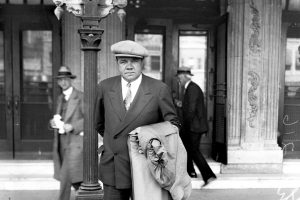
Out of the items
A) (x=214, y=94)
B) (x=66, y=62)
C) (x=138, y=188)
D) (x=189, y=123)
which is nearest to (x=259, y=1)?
(x=214, y=94)

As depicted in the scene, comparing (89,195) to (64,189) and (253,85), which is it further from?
(253,85)

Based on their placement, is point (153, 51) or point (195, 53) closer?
point (153, 51)

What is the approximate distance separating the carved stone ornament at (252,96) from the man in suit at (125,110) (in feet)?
14.4

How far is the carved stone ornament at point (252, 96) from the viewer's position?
7992 mm

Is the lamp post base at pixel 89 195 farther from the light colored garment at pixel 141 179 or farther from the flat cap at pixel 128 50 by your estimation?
the flat cap at pixel 128 50

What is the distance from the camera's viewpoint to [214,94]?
8.83 m

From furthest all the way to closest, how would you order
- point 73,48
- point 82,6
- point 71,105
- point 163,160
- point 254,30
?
point 254,30, point 73,48, point 71,105, point 82,6, point 163,160

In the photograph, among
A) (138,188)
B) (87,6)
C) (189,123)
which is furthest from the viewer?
(189,123)

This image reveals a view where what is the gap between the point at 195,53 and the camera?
922 cm

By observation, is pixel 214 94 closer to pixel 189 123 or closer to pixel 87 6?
pixel 189 123

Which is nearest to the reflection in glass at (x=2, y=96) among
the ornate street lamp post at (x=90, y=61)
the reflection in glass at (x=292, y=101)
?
the ornate street lamp post at (x=90, y=61)

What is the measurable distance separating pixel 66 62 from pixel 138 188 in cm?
475

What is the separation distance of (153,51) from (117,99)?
5213mm

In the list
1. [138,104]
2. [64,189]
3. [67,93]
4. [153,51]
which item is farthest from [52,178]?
[138,104]
